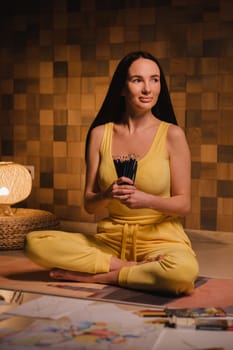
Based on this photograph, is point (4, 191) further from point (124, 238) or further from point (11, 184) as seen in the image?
point (124, 238)

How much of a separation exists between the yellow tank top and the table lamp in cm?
100

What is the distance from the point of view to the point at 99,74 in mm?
4227

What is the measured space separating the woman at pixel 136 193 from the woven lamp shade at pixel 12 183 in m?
0.93

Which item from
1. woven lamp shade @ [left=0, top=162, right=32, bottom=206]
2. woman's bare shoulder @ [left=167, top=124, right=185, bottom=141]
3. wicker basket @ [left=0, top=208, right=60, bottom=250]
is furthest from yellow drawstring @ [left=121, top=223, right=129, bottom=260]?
woven lamp shade @ [left=0, top=162, right=32, bottom=206]

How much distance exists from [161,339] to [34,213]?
92.8 inches

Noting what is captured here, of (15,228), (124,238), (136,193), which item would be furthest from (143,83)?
(15,228)

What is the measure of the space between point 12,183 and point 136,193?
134cm

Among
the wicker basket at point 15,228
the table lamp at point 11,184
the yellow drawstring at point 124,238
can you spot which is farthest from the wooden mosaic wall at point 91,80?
the yellow drawstring at point 124,238

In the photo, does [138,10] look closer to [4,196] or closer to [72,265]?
[4,196]

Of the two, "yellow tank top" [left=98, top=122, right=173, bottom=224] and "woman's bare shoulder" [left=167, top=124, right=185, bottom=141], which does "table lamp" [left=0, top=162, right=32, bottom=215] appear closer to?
"yellow tank top" [left=98, top=122, right=173, bottom=224]

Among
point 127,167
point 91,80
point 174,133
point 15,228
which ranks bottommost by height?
point 15,228

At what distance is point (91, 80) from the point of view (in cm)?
424

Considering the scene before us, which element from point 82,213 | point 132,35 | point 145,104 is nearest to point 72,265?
point 145,104

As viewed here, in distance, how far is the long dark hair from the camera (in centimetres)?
295
